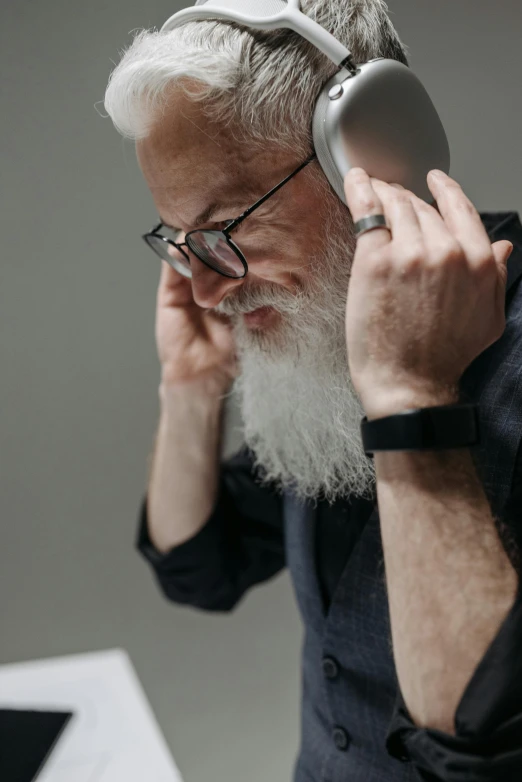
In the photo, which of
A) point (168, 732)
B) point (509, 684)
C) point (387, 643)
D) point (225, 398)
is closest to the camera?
point (509, 684)

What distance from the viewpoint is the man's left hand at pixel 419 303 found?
2.35 ft

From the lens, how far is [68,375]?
1.55 metres

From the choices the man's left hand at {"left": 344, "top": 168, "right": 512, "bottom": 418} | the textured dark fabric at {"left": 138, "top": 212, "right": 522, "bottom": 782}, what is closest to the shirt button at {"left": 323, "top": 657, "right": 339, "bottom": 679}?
the textured dark fabric at {"left": 138, "top": 212, "right": 522, "bottom": 782}

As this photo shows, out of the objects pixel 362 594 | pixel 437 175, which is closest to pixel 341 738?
pixel 362 594

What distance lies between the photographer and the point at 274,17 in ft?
2.68

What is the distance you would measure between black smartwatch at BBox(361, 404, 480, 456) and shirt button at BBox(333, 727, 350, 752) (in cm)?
51

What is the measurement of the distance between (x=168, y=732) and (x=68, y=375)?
88 centimetres

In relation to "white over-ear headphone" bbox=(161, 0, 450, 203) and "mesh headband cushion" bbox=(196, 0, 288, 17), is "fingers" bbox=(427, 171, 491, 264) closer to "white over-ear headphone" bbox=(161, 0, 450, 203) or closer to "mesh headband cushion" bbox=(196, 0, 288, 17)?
"white over-ear headphone" bbox=(161, 0, 450, 203)

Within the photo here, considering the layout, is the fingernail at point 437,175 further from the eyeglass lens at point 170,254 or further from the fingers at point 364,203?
the eyeglass lens at point 170,254

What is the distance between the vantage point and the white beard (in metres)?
1.00

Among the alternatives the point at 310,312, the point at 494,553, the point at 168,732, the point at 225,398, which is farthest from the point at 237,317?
the point at 168,732

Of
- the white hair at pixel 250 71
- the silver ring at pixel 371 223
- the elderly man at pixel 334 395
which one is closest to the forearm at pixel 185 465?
the elderly man at pixel 334 395

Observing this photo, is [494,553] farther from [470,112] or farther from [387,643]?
[470,112]

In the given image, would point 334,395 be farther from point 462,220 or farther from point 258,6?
point 258,6
